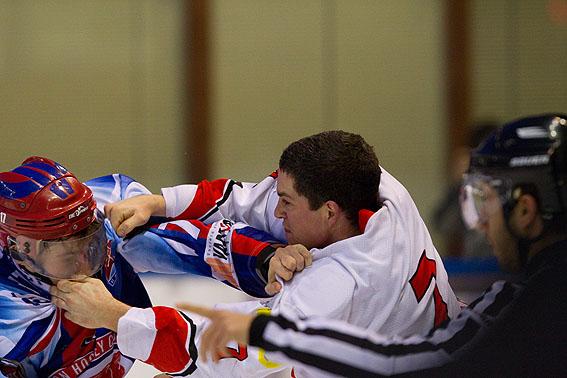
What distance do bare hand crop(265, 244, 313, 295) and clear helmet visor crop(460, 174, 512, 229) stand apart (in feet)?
1.44

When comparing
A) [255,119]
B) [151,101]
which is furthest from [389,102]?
[151,101]

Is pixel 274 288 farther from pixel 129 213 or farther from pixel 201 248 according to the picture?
pixel 129 213

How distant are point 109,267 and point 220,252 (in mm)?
321

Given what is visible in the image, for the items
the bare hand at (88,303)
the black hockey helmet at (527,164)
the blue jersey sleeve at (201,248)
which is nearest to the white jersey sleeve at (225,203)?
the blue jersey sleeve at (201,248)

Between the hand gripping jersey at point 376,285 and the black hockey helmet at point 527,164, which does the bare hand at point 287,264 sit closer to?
the hand gripping jersey at point 376,285

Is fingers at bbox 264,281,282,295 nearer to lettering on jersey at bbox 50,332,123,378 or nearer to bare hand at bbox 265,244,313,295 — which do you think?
bare hand at bbox 265,244,313,295

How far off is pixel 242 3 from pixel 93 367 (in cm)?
428

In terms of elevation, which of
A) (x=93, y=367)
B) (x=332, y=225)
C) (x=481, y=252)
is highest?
(x=332, y=225)

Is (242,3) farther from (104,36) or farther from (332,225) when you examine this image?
(332,225)

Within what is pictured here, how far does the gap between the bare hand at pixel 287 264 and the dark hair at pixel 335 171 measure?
0.45 feet

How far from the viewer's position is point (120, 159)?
6488 millimetres

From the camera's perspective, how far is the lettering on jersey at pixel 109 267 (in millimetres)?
2711

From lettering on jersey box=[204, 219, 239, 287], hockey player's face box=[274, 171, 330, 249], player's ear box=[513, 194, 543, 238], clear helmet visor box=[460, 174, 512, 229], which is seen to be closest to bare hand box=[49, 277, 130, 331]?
lettering on jersey box=[204, 219, 239, 287]

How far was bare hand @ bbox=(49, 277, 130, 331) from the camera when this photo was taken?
241 cm
